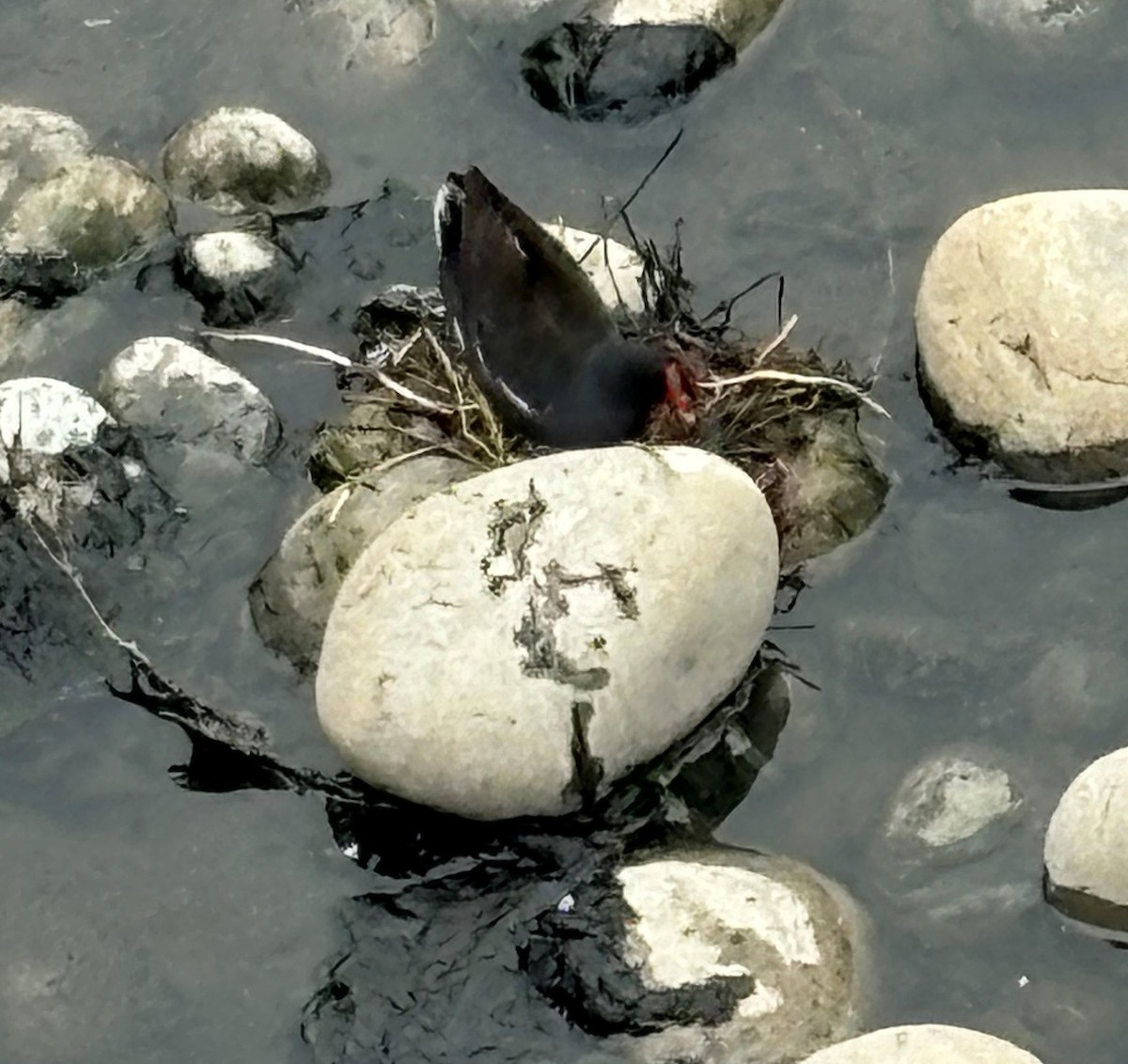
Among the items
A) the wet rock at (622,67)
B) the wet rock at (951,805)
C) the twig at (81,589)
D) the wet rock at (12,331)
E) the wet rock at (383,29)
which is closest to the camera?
the wet rock at (951,805)

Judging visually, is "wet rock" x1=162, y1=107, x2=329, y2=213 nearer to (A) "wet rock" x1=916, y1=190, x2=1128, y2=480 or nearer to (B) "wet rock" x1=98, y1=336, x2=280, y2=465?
(B) "wet rock" x1=98, y1=336, x2=280, y2=465

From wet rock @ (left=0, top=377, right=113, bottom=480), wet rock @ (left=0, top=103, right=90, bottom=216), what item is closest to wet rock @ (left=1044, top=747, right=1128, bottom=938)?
wet rock @ (left=0, top=377, right=113, bottom=480)

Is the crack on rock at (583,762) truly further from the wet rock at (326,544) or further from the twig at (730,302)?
the twig at (730,302)

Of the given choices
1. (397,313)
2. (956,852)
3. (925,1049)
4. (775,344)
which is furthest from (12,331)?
(925,1049)

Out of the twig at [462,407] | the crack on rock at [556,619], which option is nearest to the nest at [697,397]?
the twig at [462,407]

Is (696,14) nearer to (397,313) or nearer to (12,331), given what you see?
(397,313)

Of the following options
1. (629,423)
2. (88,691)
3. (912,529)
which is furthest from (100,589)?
(912,529)
